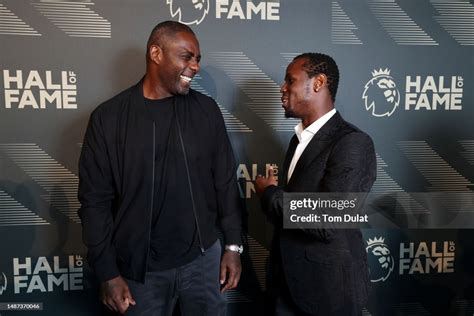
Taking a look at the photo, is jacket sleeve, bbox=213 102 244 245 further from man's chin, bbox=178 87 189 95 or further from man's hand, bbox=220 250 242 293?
man's chin, bbox=178 87 189 95

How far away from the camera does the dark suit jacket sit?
122 centimetres

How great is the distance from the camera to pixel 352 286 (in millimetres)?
1324

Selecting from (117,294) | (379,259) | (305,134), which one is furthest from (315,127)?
(379,259)

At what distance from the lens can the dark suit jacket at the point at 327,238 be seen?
122cm

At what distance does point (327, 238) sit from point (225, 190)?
1.34ft

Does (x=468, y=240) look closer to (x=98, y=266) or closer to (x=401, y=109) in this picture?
(x=401, y=109)

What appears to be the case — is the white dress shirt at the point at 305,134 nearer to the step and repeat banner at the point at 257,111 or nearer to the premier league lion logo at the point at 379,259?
the step and repeat banner at the point at 257,111

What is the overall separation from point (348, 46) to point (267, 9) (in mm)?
415

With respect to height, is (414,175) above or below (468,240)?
above

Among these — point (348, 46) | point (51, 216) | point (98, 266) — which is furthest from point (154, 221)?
point (348, 46)

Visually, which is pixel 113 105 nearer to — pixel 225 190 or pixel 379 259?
pixel 225 190

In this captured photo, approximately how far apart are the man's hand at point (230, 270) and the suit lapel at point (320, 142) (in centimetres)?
39

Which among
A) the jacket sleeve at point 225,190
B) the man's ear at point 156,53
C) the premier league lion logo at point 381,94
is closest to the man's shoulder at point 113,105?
the man's ear at point 156,53

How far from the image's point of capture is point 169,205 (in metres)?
1.39
